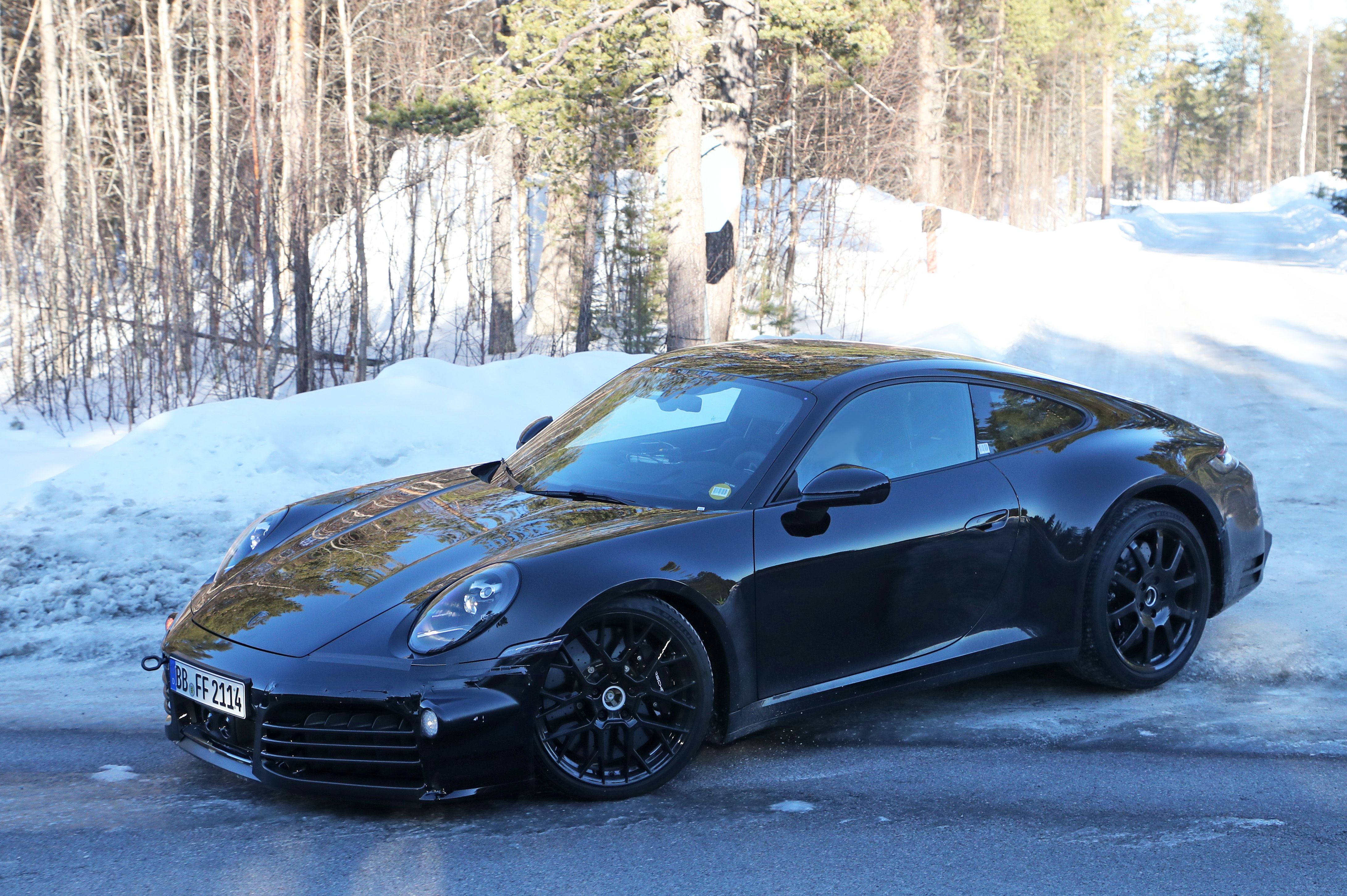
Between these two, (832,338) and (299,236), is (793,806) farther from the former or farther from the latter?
(299,236)

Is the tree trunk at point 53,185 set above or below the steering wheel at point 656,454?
above

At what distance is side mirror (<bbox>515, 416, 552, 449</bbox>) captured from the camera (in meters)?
5.36

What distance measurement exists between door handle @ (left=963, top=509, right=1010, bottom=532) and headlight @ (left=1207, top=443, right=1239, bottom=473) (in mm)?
1314

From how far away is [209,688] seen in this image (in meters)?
3.68

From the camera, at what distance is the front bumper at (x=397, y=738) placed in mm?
3404

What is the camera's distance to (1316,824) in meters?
3.58

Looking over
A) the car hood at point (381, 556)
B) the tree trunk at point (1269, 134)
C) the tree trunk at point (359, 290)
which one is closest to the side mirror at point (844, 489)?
the car hood at point (381, 556)

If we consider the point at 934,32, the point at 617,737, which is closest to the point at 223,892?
the point at 617,737

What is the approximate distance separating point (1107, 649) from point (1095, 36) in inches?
2179

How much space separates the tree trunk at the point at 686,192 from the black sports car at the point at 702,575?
835 centimetres

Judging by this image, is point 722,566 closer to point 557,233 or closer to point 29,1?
point 557,233

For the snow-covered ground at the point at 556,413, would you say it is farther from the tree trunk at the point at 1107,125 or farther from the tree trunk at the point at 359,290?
the tree trunk at the point at 1107,125

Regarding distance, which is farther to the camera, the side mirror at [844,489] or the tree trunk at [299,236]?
the tree trunk at [299,236]

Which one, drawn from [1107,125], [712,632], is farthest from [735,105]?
[1107,125]
